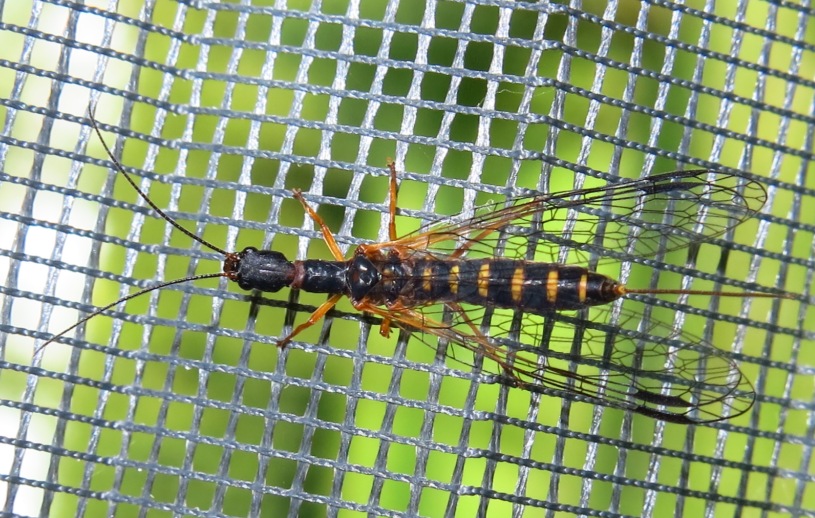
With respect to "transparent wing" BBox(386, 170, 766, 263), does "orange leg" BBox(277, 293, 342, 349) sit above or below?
below

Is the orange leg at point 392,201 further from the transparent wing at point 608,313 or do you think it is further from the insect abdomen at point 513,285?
the insect abdomen at point 513,285

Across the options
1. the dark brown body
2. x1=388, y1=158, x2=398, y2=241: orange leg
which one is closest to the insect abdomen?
the dark brown body

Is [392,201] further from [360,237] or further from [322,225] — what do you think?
[360,237]

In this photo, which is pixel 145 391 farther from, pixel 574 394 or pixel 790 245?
pixel 790 245

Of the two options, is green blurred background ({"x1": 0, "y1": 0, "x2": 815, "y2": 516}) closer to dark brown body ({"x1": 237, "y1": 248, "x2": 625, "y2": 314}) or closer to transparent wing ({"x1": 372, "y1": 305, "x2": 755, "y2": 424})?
dark brown body ({"x1": 237, "y1": 248, "x2": 625, "y2": 314})

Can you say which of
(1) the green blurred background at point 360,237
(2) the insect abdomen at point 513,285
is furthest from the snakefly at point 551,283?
(1) the green blurred background at point 360,237

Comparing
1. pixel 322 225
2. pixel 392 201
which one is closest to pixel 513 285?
pixel 392 201

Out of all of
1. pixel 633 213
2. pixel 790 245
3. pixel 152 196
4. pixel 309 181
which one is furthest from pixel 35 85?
pixel 790 245

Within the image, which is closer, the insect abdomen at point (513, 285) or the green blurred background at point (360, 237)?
the insect abdomen at point (513, 285)
